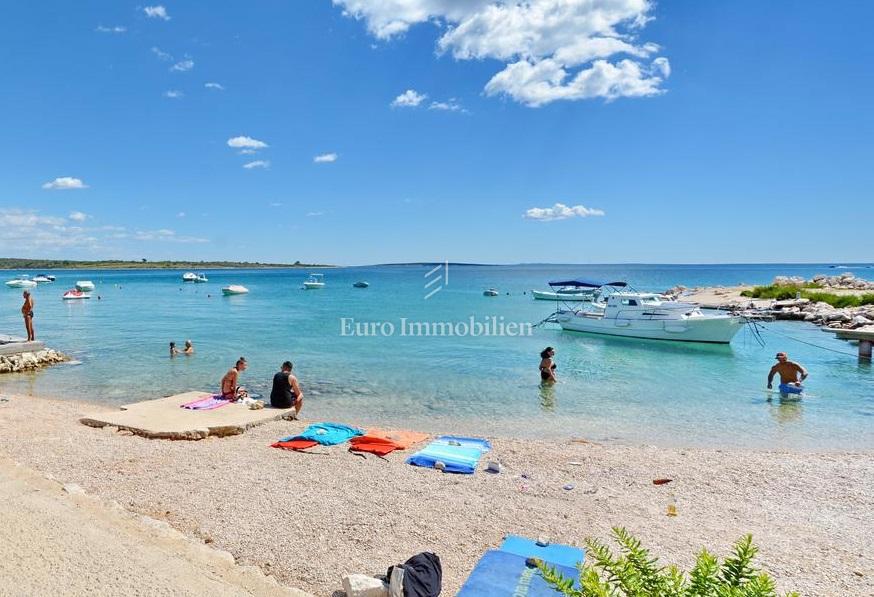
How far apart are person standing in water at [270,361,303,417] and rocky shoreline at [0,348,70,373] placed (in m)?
13.9

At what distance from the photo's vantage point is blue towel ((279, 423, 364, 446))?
33.9 ft

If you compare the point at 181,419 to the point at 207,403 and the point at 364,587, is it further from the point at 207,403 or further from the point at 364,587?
the point at 364,587

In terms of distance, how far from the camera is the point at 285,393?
12836 mm

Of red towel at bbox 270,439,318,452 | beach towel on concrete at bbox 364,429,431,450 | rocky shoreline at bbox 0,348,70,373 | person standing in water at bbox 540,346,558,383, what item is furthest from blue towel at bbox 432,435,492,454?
rocky shoreline at bbox 0,348,70,373

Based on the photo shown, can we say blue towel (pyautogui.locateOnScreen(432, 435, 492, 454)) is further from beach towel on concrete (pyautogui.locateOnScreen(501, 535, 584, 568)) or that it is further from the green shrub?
the green shrub

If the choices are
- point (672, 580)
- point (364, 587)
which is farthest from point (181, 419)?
point (672, 580)

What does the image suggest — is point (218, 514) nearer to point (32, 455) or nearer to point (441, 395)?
point (32, 455)

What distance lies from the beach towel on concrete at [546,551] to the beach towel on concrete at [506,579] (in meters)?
0.13

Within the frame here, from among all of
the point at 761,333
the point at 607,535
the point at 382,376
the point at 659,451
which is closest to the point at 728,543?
the point at 607,535

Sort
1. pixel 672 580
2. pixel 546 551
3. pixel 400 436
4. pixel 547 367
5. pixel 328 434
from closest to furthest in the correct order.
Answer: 1. pixel 672 580
2. pixel 546 551
3. pixel 328 434
4. pixel 400 436
5. pixel 547 367

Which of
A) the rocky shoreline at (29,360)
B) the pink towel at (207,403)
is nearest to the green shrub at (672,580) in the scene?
the pink towel at (207,403)

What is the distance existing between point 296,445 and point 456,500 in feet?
12.5

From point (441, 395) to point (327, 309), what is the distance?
36604mm

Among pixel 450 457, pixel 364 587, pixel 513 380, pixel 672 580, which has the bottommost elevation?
pixel 513 380
